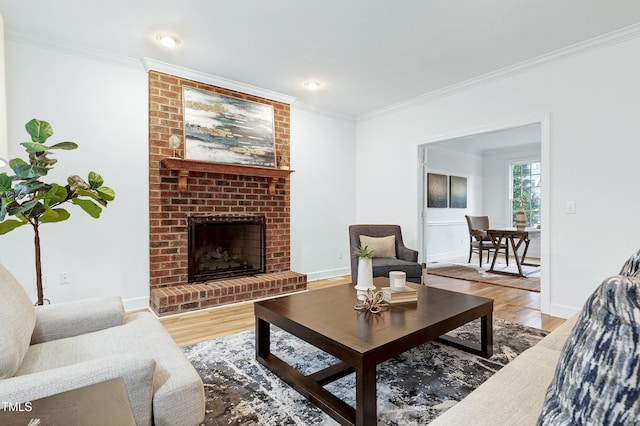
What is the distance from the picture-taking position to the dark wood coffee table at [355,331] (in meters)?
1.47

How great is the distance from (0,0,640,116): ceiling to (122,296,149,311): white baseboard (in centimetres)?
240

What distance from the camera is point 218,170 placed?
12.1 ft

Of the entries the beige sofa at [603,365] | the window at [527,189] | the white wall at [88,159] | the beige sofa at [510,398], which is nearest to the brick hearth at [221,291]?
the white wall at [88,159]

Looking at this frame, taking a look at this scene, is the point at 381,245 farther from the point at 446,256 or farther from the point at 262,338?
the point at 446,256

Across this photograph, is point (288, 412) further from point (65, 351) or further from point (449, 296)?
point (449, 296)

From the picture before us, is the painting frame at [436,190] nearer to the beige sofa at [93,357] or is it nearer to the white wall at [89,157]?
the white wall at [89,157]

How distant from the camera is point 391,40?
2.94 metres

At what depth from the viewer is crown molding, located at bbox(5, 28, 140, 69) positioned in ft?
9.23

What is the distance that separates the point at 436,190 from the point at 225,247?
452cm

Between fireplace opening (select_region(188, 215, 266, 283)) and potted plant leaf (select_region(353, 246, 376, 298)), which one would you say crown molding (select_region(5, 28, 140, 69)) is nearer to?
fireplace opening (select_region(188, 215, 266, 283))

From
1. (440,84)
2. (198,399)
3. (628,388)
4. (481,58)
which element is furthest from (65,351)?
(440,84)

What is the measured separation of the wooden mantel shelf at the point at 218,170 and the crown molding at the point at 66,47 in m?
1.02

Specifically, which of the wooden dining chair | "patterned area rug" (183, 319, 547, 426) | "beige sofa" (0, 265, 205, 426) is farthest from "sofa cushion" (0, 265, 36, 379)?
the wooden dining chair

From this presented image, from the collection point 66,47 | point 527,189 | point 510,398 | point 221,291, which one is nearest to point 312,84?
point 66,47
